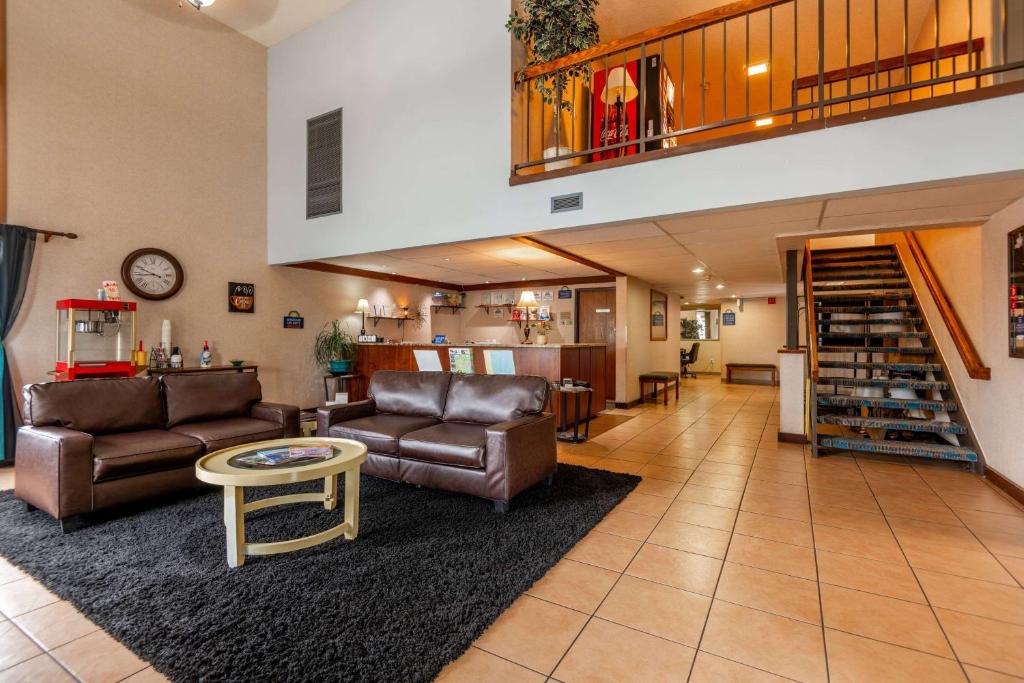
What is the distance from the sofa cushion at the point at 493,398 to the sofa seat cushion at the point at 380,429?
272mm

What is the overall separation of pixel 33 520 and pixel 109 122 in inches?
165

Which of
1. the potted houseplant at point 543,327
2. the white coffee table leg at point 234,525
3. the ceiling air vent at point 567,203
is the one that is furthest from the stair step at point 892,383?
the white coffee table leg at point 234,525

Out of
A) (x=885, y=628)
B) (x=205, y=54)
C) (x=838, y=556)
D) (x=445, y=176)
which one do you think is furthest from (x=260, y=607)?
(x=205, y=54)

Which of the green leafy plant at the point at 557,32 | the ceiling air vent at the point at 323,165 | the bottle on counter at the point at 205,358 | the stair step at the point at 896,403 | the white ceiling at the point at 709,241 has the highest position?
the green leafy plant at the point at 557,32

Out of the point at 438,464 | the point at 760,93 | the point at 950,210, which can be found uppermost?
the point at 760,93

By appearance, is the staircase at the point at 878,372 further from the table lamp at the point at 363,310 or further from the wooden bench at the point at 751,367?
the table lamp at the point at 363,310

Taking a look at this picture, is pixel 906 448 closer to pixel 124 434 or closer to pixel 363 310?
pixel 124 434

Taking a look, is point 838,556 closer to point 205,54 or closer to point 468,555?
point 468,555

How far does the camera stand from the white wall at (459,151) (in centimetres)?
305

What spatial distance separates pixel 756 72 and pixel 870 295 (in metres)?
3.72

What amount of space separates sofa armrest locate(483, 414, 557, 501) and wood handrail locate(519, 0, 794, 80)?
312 centimetres

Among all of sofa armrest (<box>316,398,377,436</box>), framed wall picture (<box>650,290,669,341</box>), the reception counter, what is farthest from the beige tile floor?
framed wall picture (<box>650,290,669,341</box>)

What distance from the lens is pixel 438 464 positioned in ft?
11.2

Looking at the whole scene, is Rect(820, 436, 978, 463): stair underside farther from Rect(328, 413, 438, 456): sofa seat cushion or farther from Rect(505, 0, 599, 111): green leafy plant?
Rect(505, 0, 599, 111): green leafy plant
